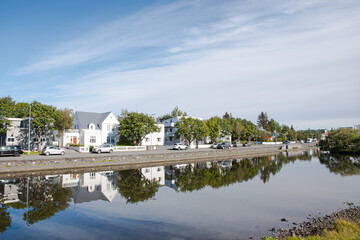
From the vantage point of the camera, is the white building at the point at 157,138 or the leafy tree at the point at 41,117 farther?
the white building at the point at 157,138

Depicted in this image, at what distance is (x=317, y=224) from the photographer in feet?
47.6

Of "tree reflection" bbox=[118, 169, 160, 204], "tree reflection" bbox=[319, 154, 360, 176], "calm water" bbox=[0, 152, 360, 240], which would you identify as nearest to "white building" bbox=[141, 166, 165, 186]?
"calm water" bbox=[0, 152, 360, 240]

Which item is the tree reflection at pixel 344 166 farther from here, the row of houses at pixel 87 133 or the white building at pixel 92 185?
the row of houses at pixel 87 133

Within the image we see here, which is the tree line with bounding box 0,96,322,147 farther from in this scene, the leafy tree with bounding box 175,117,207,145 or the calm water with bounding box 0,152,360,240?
the calm water with bounding box 0,152,360,240

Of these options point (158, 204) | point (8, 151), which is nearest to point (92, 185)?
point (158, 204)

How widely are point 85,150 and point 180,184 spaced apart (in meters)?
27.2

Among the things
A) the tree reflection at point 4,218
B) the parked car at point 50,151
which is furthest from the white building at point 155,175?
the parked car at point 50,151

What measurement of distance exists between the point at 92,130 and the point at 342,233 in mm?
54768

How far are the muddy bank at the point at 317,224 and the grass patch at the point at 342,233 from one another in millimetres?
456

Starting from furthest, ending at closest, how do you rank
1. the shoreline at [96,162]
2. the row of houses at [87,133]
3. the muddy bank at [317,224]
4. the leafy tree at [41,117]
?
the row of houses at [87,133]
the leafy tree at [41,117]
the shoreline at [96,162]
the muddy bank at [317,224]

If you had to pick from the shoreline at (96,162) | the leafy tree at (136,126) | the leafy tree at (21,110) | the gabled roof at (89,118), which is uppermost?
the leafy tree at (21,110)

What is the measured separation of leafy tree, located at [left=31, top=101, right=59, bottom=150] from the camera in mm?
44562

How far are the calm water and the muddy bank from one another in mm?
788

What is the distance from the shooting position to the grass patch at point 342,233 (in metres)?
11.1
